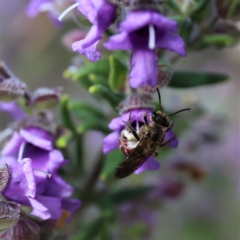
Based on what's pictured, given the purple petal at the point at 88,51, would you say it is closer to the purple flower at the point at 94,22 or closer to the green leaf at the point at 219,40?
the purple flower at the point at 94,22

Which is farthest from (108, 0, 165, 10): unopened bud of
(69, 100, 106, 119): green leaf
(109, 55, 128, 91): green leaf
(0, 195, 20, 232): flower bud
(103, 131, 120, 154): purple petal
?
(69, 100, 106, 119): green leaf

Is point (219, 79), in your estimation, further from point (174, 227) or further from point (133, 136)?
point (174, 227)

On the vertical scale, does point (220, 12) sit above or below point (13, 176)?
below

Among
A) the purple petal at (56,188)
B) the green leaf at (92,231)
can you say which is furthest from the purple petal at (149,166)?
the green leaf at (92,231)

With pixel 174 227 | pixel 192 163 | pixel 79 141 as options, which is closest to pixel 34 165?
pixel 79 141

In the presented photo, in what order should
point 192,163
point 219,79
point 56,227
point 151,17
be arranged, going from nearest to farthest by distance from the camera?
point 151,17
point 56,227
point 219,79
point 192,163

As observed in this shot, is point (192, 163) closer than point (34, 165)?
No
